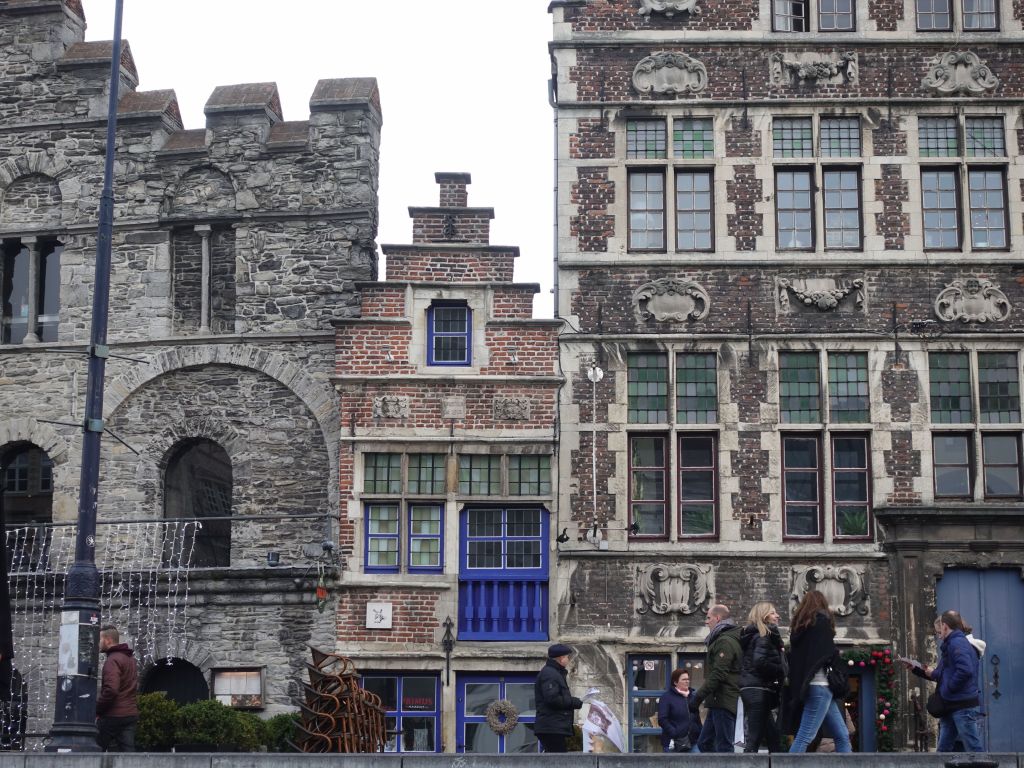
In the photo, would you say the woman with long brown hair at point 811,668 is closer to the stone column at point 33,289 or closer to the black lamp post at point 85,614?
the black lamp post at point 85,614

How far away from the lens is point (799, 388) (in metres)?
24.6

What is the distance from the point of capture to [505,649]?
23.8 meters

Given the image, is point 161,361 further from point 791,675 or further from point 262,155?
point 791,675

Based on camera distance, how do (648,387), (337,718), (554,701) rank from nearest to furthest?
(554,701) → (337,718) → (648,387)

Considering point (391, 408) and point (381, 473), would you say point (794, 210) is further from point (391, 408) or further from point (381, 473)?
point (381, 473)

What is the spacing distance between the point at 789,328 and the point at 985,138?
3997 millimetres

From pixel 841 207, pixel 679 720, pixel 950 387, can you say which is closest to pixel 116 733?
pixel 679 720

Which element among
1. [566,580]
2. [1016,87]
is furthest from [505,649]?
[1016,87]

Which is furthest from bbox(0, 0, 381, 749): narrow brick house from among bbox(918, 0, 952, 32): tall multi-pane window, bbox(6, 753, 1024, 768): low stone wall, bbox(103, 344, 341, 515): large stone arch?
bbox(6, 753, 1024, 768): low stone wall

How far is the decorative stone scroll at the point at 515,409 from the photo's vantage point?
24406 mm

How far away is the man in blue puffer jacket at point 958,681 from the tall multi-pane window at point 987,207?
1012 centimetres

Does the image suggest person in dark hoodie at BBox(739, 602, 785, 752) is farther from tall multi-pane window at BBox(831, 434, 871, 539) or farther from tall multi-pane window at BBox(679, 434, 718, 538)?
tall multi-pane window at BBox(831, 434, 871, 539)

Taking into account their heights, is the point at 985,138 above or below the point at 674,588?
A: above

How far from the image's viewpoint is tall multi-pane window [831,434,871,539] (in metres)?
24.2
